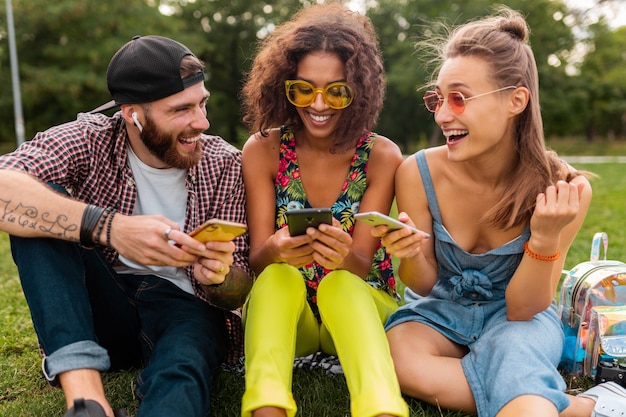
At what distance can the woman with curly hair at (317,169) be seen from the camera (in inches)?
106

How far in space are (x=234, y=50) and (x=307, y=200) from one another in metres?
35.0

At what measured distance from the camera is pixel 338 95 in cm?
315

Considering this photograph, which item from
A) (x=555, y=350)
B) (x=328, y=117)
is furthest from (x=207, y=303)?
(x=555, y=350)

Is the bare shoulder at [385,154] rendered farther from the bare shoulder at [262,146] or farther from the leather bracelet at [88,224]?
the leather bracelet at [88,224]

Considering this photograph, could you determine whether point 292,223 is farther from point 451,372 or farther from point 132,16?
point 132,16

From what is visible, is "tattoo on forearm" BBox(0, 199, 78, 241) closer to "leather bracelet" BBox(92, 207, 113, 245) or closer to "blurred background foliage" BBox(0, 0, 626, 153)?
"leather bracelet" BBox(92, 207, 113, 245)

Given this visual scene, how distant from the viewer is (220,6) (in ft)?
121

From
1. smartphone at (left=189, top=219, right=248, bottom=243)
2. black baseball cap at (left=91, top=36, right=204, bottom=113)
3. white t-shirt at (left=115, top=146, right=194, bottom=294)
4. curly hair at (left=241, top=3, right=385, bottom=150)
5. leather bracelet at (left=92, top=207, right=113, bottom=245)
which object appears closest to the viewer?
smartphone at (left=189, top=219, right=248, bottom=243)

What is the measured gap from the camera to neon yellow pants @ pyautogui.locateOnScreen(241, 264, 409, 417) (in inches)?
90.0

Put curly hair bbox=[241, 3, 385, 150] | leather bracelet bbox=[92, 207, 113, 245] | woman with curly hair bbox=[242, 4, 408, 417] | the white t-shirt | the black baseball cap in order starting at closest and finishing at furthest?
1. leather bracelet bbox=[92, 207, 113, 245]
2. woman with curly hair bbox=[242, 4, 408, 417]
3. the black baseball cap
4. the white t-shirt
5. curly hair bbox=[241, 3, 385, 150]

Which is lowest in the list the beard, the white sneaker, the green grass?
the green grass

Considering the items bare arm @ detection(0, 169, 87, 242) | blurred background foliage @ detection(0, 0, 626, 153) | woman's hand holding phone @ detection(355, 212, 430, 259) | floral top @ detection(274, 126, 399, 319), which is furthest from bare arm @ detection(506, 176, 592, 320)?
blurred background foliage @ detection(0, 0, 626, 153)

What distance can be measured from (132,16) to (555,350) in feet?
91.7

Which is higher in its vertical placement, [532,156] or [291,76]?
[291,76]
